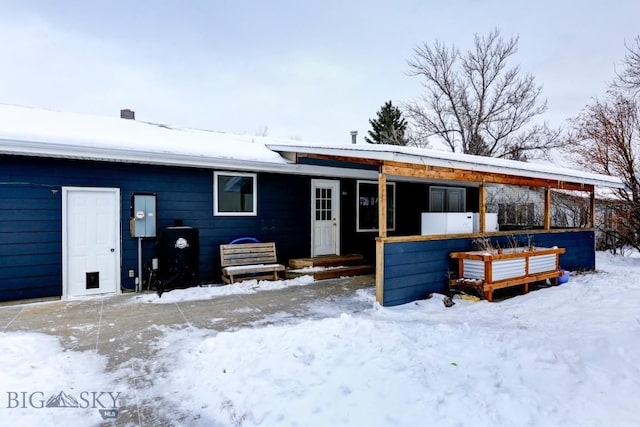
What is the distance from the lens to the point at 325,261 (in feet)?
24.3

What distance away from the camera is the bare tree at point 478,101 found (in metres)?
18.2

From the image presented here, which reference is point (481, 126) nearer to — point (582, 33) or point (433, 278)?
point (582, 33)

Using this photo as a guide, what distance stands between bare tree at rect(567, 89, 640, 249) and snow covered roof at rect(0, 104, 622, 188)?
3.87 m

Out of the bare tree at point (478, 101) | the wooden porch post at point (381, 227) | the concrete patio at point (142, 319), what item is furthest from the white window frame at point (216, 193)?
the bare tree at point (478, 101)

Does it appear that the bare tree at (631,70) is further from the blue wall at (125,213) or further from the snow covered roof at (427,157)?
the blue wall at (125,213)

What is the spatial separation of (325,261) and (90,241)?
406cm

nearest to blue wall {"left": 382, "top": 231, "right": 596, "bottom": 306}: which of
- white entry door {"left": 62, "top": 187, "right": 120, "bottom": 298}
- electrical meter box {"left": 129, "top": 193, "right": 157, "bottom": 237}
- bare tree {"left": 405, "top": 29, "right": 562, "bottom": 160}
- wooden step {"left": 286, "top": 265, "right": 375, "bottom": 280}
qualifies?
wooden step {"left": 286, "top": 265, "right": 375, "bottom": 280}

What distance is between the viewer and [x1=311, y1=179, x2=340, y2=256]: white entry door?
8016mm

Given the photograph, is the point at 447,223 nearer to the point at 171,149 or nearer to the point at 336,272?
the point at 336,272

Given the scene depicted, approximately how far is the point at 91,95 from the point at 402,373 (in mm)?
16989

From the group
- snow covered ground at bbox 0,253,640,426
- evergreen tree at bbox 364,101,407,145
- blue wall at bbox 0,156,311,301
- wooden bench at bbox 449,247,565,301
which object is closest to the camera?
snow covered ground at bbox 0,253,640,426

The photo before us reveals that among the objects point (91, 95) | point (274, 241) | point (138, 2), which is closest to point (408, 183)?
point (274, 241)

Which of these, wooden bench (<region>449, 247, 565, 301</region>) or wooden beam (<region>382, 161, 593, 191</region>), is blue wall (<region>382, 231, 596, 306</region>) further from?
wooden beam (<region>382, 161, 593, 191</region>)

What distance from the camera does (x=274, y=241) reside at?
Answer: 7.50 m
